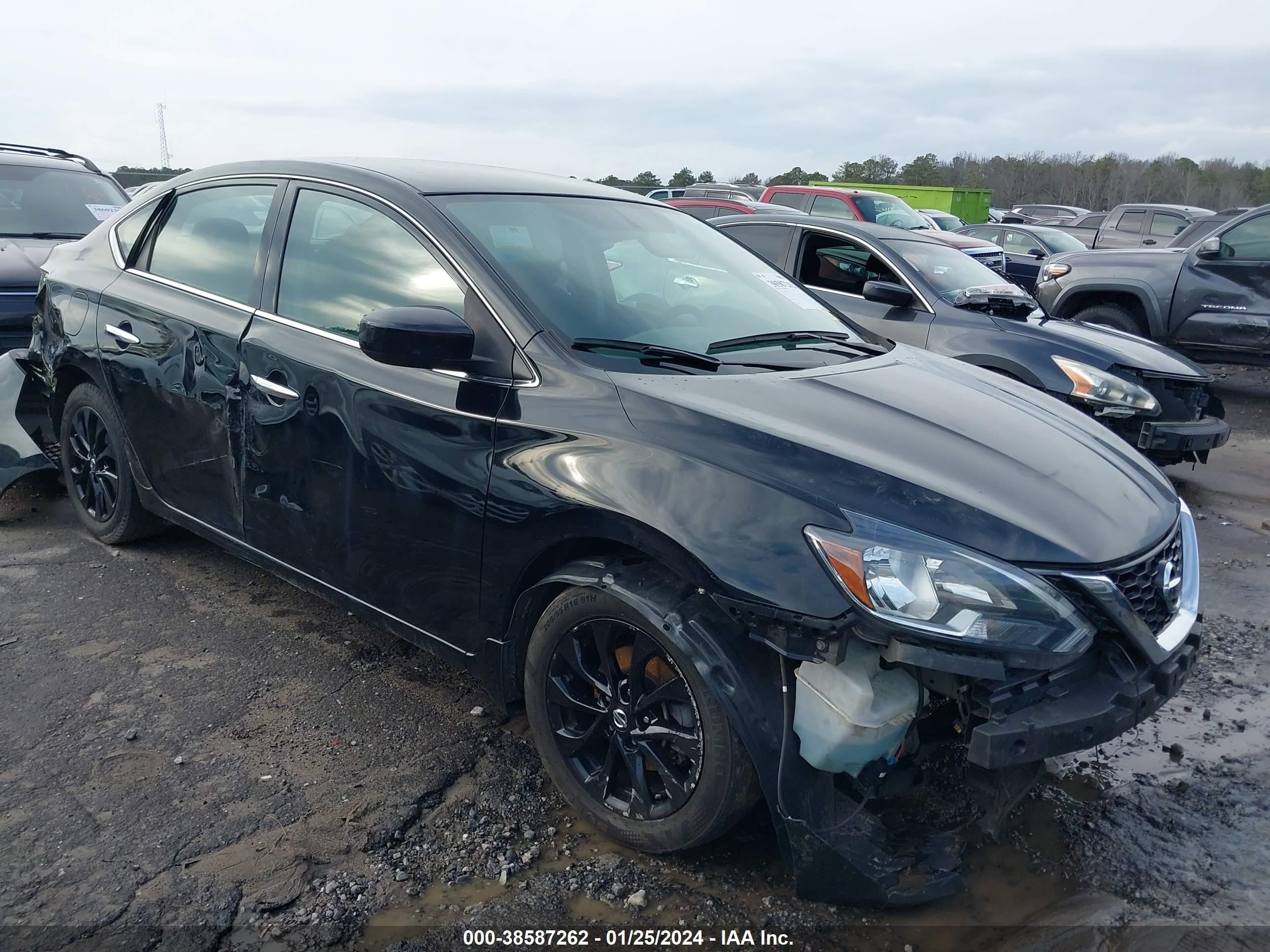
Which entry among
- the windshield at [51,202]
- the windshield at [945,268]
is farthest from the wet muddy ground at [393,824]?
the windshield at [51,202]

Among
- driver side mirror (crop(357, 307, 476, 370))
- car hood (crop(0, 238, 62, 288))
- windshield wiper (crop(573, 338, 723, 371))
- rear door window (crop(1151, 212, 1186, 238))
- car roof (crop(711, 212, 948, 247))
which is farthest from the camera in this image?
rear door window (crop(1151, 212, 1186, 238))

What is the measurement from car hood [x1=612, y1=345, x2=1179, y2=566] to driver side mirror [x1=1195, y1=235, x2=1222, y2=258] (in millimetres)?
7367

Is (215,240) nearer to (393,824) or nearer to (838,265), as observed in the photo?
(393,824)

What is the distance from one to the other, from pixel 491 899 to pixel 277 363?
6.09 feet

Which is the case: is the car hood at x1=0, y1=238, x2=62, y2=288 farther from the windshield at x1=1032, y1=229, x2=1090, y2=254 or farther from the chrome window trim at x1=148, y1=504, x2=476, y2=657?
the windshield at x1=1032, y1=229, x2=1090, y2=254

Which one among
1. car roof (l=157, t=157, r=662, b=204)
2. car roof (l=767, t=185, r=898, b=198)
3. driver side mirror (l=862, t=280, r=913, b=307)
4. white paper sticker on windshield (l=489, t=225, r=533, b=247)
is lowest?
driver side mirror (l=862, t=280, r=913, b=307)

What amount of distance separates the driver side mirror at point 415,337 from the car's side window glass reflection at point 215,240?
1.07 m

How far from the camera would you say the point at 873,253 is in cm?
683

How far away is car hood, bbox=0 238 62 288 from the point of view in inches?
247

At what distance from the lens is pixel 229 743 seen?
3.12 m

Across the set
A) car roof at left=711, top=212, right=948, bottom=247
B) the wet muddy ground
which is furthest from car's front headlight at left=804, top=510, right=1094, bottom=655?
car roof at left=711, top=212, right=948, bottom=247

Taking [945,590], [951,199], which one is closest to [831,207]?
[951,199]

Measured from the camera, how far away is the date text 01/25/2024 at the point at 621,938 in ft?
7.68

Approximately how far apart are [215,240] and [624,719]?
8.36 feet
